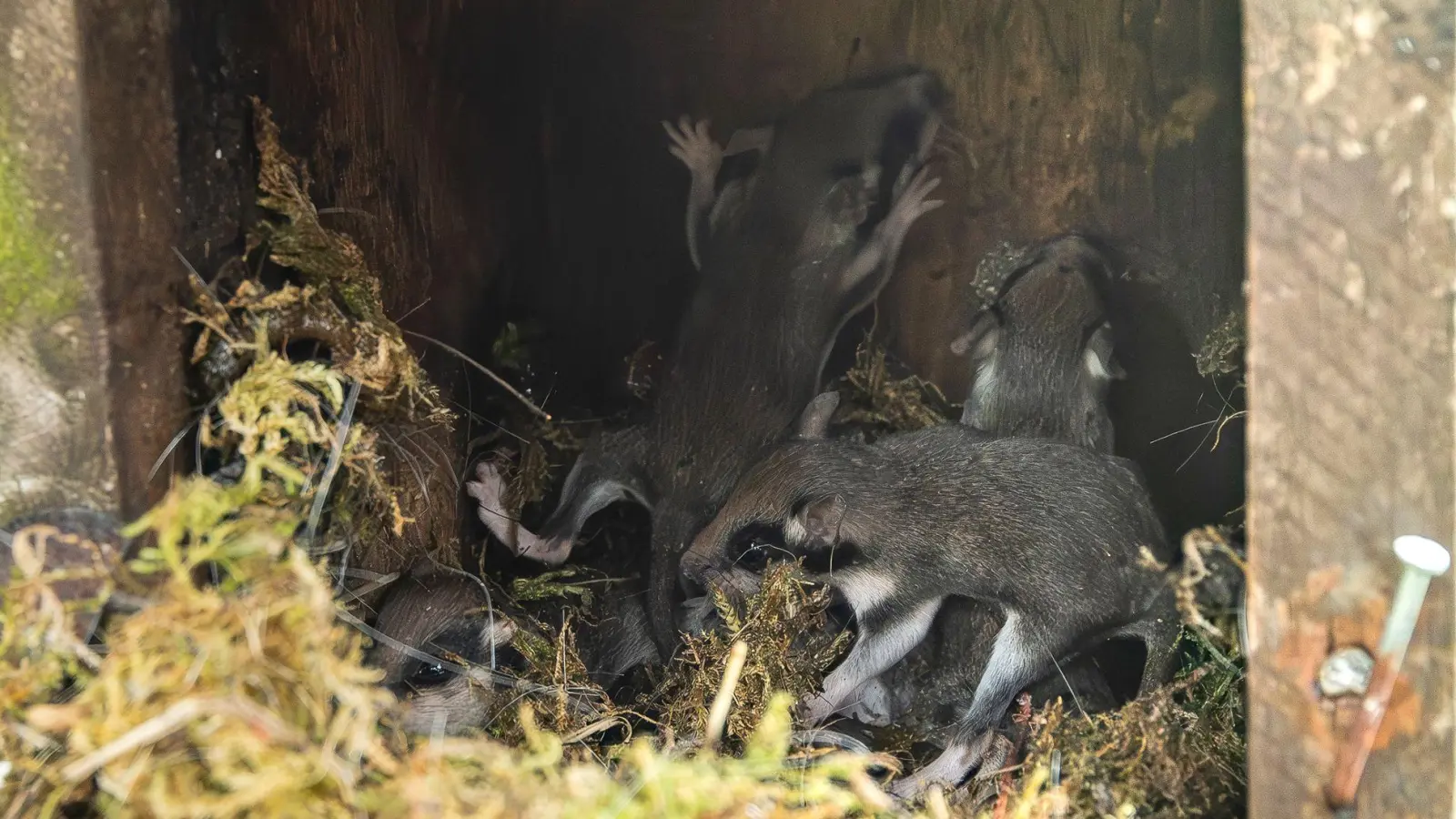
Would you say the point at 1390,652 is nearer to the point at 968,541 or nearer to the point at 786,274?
the point at 968,541

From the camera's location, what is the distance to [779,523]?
2818 mm

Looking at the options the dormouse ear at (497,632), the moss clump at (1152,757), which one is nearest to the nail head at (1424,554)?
the moss clump at (1152,757)

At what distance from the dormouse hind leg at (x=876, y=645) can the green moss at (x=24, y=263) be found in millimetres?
1820

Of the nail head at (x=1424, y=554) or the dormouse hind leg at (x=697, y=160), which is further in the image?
the dormouse hind leg at (x=697, y=160)

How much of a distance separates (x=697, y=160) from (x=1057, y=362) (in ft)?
4.16

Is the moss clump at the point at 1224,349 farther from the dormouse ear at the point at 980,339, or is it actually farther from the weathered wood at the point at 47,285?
the weathered wood at the point at 47,285

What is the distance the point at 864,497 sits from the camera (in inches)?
111

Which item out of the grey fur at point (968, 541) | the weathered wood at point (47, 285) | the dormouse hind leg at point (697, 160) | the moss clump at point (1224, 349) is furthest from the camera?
the dormouse hind leg at point (697, 160)

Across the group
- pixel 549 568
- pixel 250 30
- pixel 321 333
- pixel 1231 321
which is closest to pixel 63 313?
pixel 321 333

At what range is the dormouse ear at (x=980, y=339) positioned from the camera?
9.80 feet

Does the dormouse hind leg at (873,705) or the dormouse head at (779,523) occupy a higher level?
the dormouse head at (779,523)

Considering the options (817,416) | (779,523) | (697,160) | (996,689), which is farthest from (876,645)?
(697,160)

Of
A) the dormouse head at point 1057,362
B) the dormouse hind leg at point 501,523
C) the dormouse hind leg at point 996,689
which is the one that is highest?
the dormouse head at point 1057,362

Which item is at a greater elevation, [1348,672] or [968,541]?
[1348,672]
